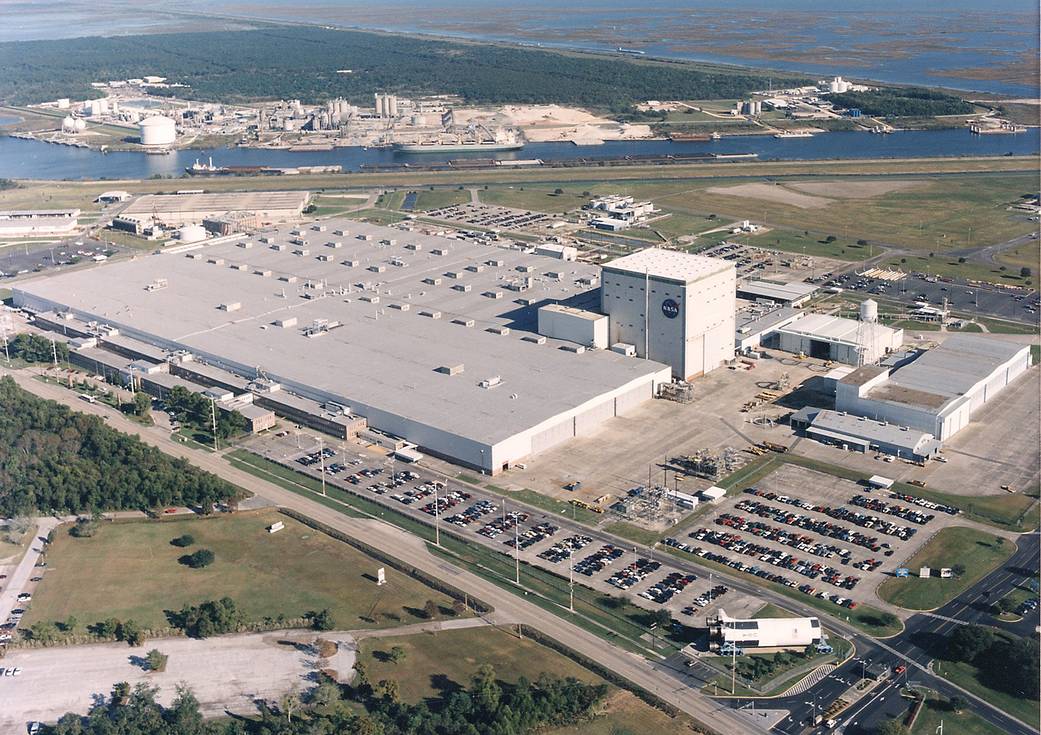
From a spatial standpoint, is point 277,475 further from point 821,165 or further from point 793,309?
point 821,165

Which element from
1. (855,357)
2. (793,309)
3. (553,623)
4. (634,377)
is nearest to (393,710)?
(553,623)

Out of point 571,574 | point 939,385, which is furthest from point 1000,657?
point 939,385

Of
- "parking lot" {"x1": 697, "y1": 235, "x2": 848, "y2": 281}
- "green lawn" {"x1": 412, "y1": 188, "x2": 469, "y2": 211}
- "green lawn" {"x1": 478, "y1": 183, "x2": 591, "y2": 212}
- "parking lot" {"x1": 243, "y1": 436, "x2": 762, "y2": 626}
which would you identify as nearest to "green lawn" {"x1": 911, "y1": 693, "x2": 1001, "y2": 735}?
"parking lot" {"x1": 243, "y1": 436, "x2": 762, "y2": 626}

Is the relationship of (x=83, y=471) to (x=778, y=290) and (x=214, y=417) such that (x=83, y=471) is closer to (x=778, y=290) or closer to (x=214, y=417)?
(x=214, y=417)

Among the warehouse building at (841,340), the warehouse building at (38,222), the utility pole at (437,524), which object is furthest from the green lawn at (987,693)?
the warehouse building at (38,222)

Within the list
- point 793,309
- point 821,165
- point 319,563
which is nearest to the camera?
point 319,563
